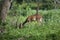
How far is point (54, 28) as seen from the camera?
10188 mm

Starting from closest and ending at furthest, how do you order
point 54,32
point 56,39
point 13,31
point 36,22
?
1. point 56,39
2. point 54,32
3. point 13,31
4. point 36,22

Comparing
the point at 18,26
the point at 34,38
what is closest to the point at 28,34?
the point at 34,38

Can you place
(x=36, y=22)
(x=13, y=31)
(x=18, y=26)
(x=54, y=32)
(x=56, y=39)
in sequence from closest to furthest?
1. (x=56, y=39)
2. (x=54, y=32)
3. (x=13, y=31)
4. (x=18, y=26)
5. (x=36, y=22)

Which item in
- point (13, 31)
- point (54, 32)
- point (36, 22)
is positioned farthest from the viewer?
point (36, 22)

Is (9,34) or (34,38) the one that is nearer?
(34,38)

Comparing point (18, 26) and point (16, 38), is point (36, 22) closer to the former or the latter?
point (18, 26)

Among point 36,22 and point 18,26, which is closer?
point 18,26

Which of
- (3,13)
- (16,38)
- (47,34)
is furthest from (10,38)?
(3,13)

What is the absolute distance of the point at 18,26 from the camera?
458 inches

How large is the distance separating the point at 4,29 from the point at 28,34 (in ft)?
4.74

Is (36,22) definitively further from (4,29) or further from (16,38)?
(16,38)

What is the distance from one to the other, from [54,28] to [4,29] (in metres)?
2.39

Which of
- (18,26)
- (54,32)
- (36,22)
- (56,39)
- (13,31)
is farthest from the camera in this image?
(36,22)

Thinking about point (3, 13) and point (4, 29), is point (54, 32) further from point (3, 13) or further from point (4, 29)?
point (3, 13)
